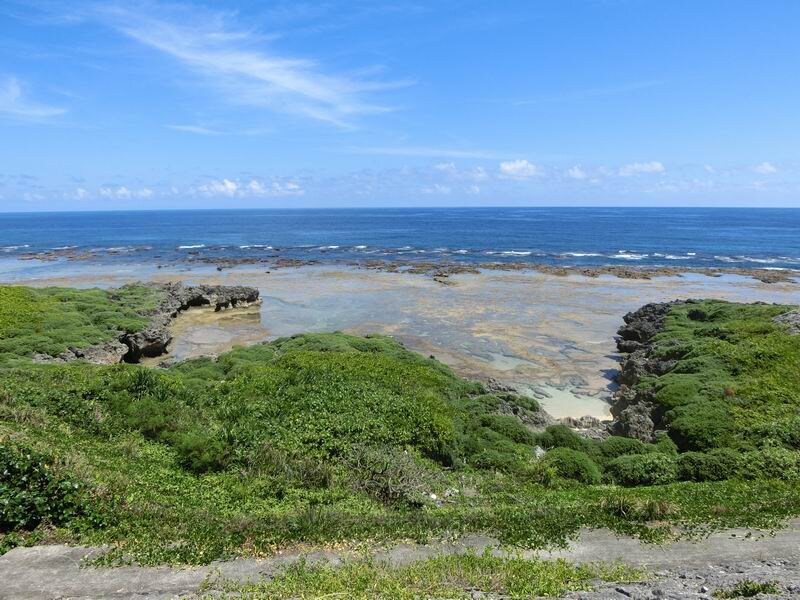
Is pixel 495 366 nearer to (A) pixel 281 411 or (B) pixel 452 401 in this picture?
(B) pixel 452 401

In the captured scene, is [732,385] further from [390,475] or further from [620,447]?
[390,475]

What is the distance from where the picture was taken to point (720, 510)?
40.2 ft

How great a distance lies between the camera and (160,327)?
3784 centimetres

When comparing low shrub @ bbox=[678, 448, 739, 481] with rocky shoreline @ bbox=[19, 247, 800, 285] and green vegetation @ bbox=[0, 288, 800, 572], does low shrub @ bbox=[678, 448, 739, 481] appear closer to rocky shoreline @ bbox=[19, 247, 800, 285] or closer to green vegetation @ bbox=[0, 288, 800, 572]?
green vegetation @ bbox=[0, 288, 800, 572]

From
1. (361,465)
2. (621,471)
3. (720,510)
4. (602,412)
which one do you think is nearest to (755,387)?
(602,412)

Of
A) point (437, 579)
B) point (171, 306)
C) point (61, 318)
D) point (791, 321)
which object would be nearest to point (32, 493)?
point (437, 579)

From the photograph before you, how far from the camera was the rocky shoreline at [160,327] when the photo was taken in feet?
96.7

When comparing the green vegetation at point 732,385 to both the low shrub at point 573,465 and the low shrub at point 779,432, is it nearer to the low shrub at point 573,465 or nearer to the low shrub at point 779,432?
the low shrub at point 779,432

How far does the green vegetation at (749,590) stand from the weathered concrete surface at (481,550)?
167 mm

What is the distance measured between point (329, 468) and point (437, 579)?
5.94 m

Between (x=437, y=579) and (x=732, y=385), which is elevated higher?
(x=437, y=579)

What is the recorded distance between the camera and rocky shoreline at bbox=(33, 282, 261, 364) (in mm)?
29486

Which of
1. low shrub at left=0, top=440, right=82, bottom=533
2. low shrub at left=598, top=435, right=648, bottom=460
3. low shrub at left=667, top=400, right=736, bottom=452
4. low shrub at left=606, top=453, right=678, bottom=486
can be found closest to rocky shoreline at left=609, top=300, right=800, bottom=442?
low shrub at left=667, top=400, right=736, bottom=452

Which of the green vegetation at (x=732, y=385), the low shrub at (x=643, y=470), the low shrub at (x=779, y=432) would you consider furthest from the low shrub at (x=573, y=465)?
the low shrub at (x=779, y=432)
